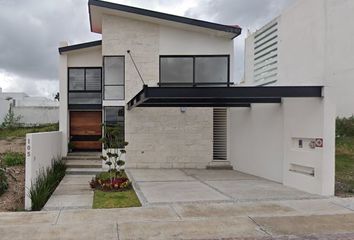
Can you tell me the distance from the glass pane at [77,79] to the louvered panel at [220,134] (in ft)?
20.0

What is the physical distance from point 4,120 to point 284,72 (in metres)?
21.0

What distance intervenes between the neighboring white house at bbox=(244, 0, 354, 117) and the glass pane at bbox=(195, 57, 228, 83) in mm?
4951

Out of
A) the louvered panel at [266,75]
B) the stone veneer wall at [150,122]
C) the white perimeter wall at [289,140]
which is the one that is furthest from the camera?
the louvered panel at [266,75]

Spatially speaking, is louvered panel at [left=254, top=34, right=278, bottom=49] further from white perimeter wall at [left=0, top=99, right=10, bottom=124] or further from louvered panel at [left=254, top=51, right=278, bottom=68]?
white perimeter wall at [left=0, top=99, right=10, bottom=124]

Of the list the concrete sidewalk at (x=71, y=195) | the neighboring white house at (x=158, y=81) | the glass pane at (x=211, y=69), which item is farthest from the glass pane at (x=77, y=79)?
the concrete sidewalk at (x=71, y=195)

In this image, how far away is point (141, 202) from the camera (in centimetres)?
823

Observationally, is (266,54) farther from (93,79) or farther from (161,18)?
(93,79)

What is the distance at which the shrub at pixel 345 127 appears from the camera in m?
17.9

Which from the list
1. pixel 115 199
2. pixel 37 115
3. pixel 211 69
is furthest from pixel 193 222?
pixel 37 115

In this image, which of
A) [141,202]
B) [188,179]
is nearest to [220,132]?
[188,179]

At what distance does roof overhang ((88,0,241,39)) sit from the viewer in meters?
14.0

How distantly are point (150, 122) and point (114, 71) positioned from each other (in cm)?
261

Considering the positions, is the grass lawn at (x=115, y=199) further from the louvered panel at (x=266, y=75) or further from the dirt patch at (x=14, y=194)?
the louvered panel at (x=266, y=75)

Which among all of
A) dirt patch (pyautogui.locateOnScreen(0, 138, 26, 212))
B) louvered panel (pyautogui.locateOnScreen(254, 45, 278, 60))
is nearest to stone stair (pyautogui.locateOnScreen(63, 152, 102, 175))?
dirt patch (pyautogui.locateOnScreen(0, 138, 26, 212))
